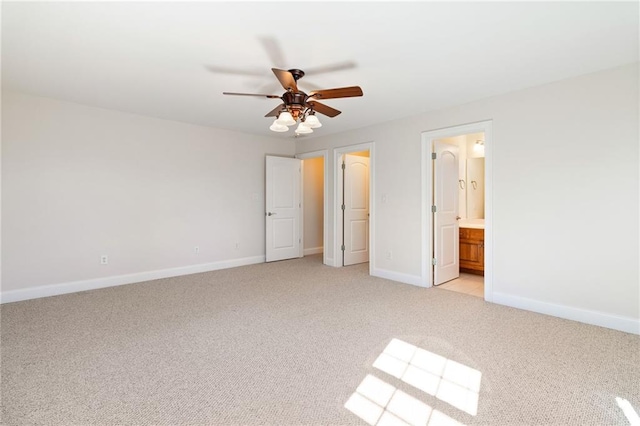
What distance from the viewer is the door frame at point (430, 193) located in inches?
143

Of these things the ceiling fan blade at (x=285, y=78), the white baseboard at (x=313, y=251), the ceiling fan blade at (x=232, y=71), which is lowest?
the white baseboard at (x=313, y=251)

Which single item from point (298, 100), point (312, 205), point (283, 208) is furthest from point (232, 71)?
point (312, 205)

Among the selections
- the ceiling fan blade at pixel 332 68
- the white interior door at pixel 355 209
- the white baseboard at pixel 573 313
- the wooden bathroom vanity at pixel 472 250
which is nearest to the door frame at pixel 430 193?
the white baseboard at pixel 573 313

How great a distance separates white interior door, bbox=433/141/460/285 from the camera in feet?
14.3

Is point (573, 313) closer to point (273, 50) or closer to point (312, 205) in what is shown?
point (273, 50)

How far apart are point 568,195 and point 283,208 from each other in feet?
14.2

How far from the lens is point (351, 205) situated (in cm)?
575

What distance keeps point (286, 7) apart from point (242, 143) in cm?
382

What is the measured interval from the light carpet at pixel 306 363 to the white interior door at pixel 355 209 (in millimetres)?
2084

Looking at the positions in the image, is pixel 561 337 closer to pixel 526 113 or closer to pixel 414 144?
pixel 526 113

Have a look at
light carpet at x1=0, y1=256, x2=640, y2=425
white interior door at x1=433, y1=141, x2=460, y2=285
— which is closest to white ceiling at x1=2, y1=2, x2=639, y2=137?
white interior door at x1=433, y1=141, x2=460, y2=285

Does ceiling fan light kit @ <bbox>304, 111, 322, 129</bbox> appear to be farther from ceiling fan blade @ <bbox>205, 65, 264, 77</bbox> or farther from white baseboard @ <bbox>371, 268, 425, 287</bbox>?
white baseboard @ <bbox>371, 268, 425, 287</bbox>

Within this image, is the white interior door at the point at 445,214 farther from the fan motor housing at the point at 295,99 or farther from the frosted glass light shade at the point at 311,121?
the fan motor housing at the point at 295,99

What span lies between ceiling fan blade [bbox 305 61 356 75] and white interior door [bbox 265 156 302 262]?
308 cm
